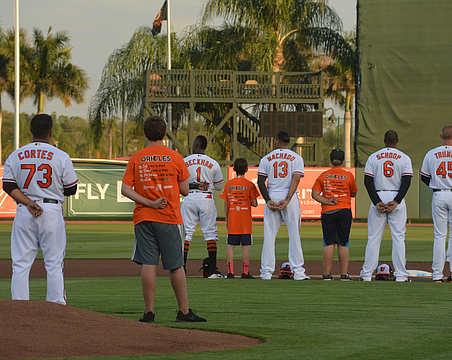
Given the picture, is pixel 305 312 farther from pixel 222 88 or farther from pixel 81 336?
pixel 222 88

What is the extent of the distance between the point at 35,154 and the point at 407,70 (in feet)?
85.8

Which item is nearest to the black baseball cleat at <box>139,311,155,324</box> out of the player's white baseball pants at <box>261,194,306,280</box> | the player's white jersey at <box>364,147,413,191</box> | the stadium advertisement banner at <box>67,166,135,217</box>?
the player's white baseball pants at <box>261,194,306,280</box>

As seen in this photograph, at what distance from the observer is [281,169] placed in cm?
939

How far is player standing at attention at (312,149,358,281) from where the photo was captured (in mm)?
9250

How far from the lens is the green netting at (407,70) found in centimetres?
2923

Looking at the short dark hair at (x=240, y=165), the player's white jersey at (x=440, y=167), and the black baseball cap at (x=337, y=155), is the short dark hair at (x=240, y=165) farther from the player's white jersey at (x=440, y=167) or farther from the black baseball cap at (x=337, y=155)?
the player's white jersey at (x=440, y=167)

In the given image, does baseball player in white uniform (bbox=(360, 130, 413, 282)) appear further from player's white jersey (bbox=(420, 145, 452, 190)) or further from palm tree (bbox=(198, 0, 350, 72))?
palm tree (bbox=(198, 0, 350, 72))

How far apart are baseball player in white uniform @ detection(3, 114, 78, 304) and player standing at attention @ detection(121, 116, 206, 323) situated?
88 cm

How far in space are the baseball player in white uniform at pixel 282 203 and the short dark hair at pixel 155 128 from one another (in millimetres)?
3822

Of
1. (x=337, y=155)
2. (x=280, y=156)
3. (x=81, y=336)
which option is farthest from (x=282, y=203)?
(x=81, y=336)

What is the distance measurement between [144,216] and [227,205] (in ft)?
14.5

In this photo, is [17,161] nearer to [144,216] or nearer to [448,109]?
[144,216]

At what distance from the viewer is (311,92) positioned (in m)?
30.8

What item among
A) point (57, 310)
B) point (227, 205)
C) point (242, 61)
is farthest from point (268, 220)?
point (242, 61)
